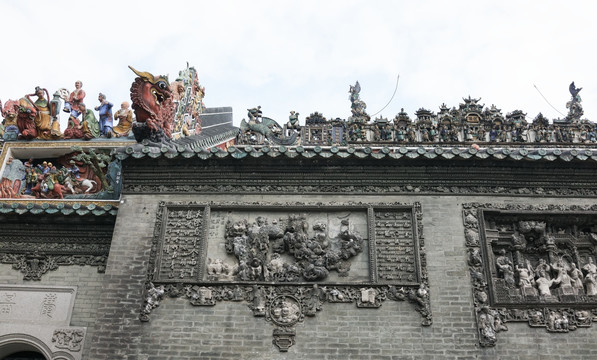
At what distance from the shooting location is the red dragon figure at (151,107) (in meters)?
10.6

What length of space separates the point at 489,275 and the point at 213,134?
31.9ft

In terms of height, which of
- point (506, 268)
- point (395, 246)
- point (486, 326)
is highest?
point (395, 246)

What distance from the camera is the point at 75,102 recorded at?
14.0 metres

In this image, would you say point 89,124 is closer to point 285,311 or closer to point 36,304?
point 36,304

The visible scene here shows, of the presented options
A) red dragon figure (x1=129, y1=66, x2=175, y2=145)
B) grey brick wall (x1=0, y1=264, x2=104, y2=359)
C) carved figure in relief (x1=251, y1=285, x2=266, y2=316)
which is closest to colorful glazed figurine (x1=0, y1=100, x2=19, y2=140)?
grey brick wall (x1=0, y1=264, x2=104, y2=359)

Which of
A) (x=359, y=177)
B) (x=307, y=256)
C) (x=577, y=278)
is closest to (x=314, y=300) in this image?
(x=307, y=256)

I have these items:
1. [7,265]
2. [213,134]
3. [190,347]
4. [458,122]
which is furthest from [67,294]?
[458,122]

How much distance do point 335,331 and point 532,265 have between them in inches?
138

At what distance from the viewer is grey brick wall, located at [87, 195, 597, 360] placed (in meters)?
8.67

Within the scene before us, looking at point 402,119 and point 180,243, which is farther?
point 402,119

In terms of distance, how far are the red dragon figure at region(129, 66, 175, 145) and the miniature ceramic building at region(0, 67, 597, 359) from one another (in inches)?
1.1

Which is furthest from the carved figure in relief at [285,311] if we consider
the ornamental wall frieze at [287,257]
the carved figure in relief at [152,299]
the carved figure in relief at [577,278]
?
the carved figure in relief at [577,278]

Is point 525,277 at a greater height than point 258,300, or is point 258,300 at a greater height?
point 525,277

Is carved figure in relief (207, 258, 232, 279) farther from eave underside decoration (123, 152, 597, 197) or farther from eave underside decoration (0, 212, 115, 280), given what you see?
eave underside decoration (0, 212, 115, 280)
